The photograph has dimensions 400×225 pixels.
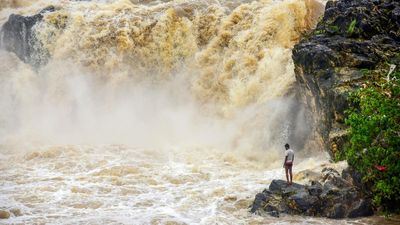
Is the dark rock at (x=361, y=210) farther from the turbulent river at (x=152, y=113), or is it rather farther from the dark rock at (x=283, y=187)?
the dark rock at (x=283, y=187)

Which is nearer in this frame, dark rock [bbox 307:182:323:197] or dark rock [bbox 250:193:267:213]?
dark rock [bbox 307:182:323:197]

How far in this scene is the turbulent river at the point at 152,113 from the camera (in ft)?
45.6

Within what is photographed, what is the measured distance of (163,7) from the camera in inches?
963

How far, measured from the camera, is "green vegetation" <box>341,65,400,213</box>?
36.3 ft

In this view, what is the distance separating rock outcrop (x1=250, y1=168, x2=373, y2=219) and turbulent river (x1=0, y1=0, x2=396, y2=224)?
0.30m

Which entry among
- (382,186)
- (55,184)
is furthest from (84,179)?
(382,186)

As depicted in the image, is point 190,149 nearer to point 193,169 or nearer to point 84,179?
point 193,169

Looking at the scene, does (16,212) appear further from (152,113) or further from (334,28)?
(334,28)

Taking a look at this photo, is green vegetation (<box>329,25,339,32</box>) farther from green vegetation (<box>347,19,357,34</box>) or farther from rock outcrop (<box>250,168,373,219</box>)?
rock outcrop (<box>250,168,373,219</box>)

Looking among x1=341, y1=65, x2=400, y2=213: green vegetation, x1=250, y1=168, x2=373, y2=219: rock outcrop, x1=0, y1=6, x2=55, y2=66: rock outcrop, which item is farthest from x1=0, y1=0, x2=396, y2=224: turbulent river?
x1=341, y1=65, x2=400, y2=213: green vegetation

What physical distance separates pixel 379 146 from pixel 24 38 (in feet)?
65.4

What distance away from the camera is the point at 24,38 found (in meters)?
25.7

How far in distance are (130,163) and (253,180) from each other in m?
4.73

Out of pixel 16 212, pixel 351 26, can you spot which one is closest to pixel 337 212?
pixel 351 26
